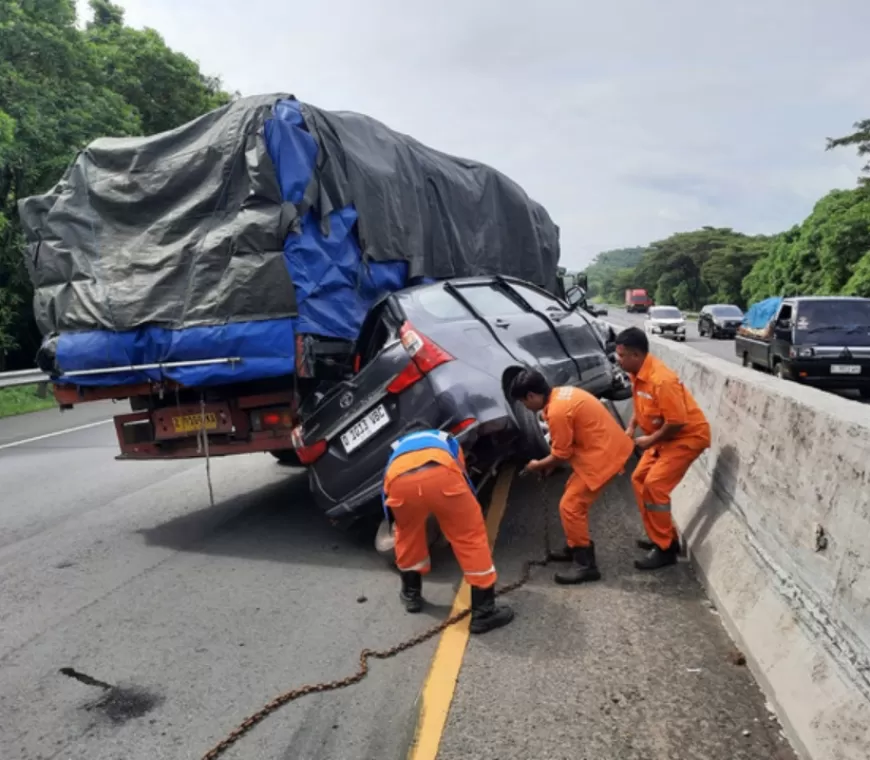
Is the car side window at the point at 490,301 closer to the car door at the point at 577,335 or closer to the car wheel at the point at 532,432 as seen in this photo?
the car door at the point at 577,335

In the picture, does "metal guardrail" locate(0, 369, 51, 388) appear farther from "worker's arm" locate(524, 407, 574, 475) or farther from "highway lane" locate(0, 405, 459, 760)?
"worker's arm" locate(524, 407, 574, 475)

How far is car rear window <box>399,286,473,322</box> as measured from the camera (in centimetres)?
548

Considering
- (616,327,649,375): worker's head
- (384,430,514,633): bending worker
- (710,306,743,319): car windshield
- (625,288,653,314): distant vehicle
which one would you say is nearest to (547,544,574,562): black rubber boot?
(384,430,514,633): bending worker

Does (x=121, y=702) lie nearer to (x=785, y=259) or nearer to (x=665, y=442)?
(x=665, y=442)

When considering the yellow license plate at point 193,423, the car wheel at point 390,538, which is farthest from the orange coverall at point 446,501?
the yellow license plate at point 193,423

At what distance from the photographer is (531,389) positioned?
448cm

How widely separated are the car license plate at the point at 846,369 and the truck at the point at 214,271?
916cm

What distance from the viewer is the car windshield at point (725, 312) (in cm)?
3423

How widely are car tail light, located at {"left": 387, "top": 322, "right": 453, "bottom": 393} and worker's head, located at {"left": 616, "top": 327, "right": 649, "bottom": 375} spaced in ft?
3.37

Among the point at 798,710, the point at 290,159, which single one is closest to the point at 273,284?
the point at 290,159

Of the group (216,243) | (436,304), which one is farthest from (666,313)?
(216,243)

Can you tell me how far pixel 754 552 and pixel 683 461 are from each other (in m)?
0.89

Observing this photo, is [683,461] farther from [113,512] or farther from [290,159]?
[113,512]

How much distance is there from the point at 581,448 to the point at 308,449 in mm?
1786
